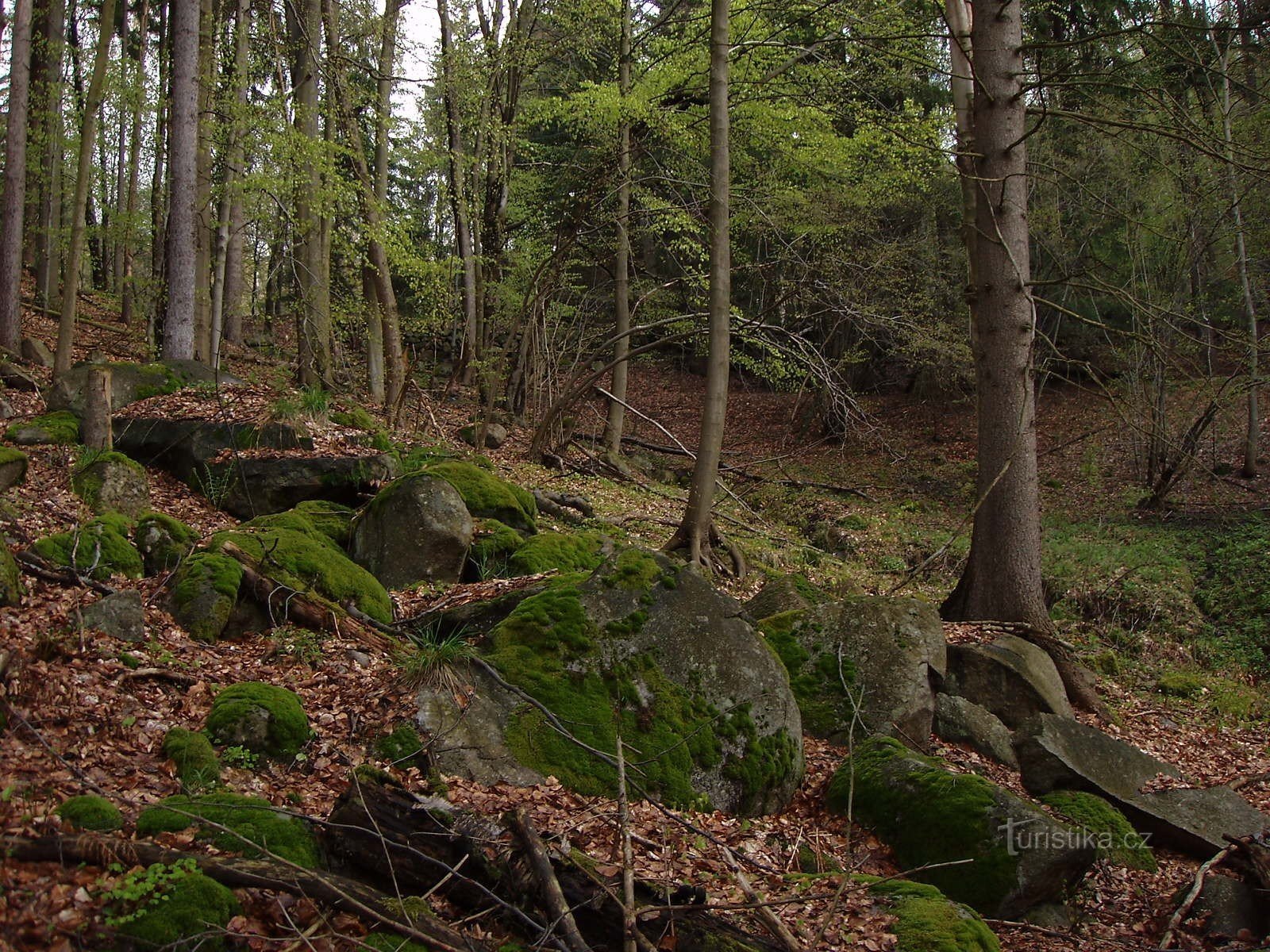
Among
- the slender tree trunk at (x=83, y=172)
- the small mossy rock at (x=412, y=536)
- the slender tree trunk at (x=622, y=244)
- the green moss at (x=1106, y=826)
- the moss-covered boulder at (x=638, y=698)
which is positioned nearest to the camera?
the moss-covered boulder at (x=638, y=698)

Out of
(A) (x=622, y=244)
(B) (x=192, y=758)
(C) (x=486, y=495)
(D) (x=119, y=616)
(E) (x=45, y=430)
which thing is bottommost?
(B) (x=192, y=758)

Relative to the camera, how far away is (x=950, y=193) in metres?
20.5

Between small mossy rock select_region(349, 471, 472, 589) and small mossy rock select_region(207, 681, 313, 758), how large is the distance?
264 cm

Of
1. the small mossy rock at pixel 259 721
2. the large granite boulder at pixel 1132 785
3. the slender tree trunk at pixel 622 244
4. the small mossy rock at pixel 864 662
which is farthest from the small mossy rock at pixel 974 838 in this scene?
the slender tree trunk at pixel 622 244

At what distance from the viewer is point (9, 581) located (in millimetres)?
4871

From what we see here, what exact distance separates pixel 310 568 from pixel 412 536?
1208 millimetres

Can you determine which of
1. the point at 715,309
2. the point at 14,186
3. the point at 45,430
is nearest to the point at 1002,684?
the point at 715,309

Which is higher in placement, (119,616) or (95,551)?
(95,551)

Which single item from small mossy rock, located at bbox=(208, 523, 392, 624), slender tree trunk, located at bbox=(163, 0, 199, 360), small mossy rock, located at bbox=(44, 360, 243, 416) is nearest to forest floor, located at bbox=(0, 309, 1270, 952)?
small mossy rock, located at bbox=(208, 523, 392, 624)

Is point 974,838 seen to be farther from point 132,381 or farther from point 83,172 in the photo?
point 83,172

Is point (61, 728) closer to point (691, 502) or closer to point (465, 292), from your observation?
point (691, 502)

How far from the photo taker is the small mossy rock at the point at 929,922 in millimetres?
3475

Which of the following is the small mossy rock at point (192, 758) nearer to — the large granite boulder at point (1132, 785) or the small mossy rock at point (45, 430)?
the large granite boulder at point (1132, 785)

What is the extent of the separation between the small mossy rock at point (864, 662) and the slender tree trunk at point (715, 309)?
2.41 m
